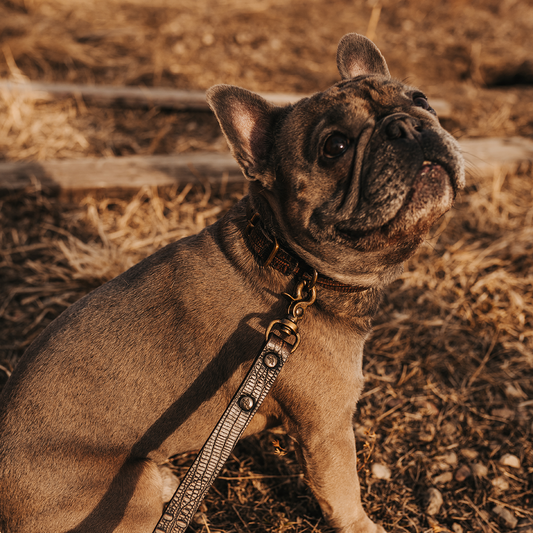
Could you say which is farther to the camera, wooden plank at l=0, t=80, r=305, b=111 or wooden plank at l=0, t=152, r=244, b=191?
wooden plank at l=0, t=80, r=305, b=111

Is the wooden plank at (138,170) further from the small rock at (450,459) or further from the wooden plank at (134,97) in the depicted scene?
the small rock at (450,459)

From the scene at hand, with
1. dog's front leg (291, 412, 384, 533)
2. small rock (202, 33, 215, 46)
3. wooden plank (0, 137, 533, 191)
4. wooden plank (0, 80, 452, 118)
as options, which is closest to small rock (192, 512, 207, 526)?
dog's front leg (291, 412, 384, 533)

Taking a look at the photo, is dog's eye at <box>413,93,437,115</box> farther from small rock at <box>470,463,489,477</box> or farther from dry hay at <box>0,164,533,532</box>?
small rock at <box>470,463,489,477</box>

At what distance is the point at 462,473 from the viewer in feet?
10.5

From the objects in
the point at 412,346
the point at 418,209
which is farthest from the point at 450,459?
the point at 418,209

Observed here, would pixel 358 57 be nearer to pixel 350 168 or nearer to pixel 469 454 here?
pixel 350 168

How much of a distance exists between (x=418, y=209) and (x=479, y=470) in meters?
1.91

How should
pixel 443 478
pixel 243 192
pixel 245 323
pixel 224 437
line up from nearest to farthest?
pixel 224 437 → pixel 245 323 → pixel 443 478 → pixel 243 192

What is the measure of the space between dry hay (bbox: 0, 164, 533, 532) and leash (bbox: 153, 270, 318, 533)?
0.66 m

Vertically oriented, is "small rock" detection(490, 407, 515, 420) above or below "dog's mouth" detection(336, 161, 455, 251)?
below

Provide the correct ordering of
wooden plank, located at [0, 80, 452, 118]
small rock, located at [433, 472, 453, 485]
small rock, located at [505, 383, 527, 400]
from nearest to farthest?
1. small rock, located at [433, 472, 453, 485]
2. small rock, located at [505, 383, 527, 400]
3. wooden plank, located at [0, 80, 452, 118]

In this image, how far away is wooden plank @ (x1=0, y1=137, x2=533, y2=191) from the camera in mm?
5059

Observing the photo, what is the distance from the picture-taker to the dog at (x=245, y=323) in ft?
7.55

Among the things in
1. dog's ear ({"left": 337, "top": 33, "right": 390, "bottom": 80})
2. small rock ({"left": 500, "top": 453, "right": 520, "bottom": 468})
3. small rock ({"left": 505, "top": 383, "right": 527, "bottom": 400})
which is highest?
dog's ear ({"left": 337, "top": 33, "right": 390, "bottom": 80})
